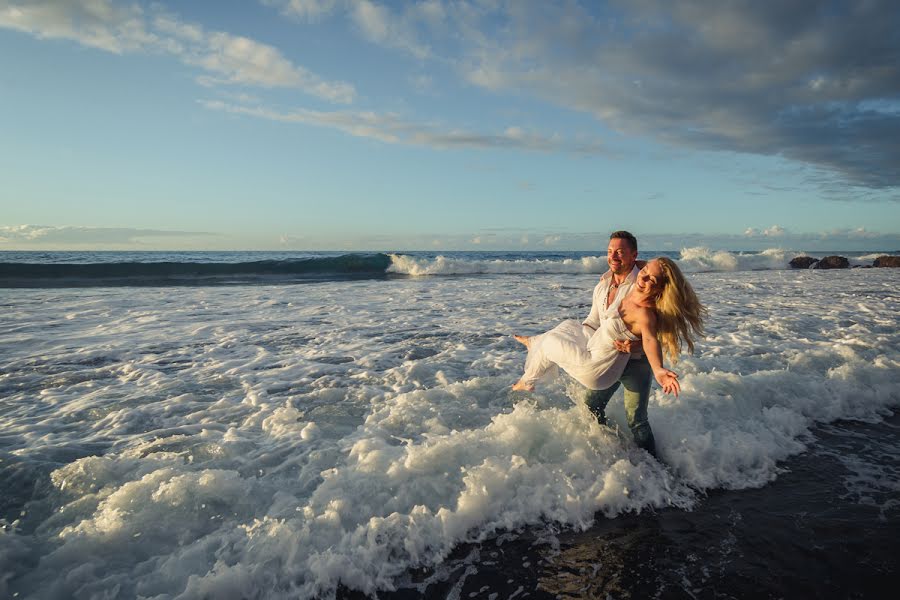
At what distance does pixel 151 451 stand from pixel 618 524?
3993 millimetres

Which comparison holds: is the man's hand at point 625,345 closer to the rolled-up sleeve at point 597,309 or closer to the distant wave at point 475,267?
the rolled-up sleeve at point 597,309

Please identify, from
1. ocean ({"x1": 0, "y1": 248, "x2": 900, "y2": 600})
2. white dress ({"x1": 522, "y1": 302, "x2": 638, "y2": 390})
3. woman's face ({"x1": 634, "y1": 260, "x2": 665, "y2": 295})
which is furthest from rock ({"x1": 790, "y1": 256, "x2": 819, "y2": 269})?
woman's face ({"x1": 634, "y1": 260, "x2": 665, "y2": 295})

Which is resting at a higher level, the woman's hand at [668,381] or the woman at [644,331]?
the woman at [644,331]

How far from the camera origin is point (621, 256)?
12.5ft

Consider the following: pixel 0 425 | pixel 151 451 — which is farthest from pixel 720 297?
pixel 0 425

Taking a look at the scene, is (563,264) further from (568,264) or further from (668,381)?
(668,381)

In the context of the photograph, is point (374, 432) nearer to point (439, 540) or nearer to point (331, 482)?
point (331, 482)

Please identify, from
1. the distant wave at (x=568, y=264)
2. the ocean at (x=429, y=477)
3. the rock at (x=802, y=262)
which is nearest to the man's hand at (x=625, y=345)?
the ocean at (x=429, y=477)

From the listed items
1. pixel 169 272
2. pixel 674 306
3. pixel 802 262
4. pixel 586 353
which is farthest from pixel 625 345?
pixel 802 262

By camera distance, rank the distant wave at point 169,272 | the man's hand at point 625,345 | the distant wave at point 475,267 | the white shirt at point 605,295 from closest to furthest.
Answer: the man's hand at point 625,345 < the white shirt at point 605,295 < the distant wave at point 169,272 < the distant wave at point 475,267

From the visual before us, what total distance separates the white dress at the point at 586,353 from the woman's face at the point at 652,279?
0.31 m

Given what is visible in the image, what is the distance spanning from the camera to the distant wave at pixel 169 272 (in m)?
20.7

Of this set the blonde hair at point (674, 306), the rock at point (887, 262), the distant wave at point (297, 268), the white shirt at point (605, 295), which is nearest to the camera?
the blonde hair at point (674, 306)

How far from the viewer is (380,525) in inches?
123
